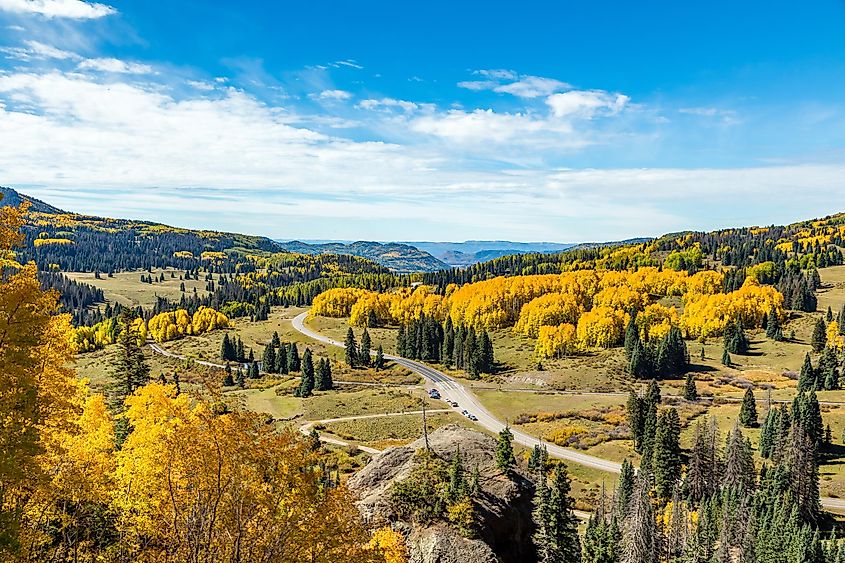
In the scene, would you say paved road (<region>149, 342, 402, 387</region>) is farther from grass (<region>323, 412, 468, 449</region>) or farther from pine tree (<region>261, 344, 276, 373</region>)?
grass (<region>323, 412, 468, 449</region>)

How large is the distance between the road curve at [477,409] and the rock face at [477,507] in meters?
39.1

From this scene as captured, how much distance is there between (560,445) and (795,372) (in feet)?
309

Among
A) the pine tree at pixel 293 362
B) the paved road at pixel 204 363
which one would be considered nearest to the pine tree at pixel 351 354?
the pine tree at pixel 293 362

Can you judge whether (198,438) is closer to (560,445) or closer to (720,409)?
(560,445)

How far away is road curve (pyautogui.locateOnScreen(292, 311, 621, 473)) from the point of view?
313 feet

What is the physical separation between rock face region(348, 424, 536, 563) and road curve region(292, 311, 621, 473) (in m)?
39.1

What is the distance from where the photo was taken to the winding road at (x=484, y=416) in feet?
305

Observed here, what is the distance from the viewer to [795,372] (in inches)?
5925

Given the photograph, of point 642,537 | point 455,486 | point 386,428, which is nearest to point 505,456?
point 455,486

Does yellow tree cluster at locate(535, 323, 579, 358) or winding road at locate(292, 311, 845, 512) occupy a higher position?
yellow tree cluster at locate(535, 323, 579, 358)

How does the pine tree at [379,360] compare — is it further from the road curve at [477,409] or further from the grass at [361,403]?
the grass at [361,403]

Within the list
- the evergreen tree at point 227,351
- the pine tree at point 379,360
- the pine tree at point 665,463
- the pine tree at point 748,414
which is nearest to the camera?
the pine tree at point 665,463

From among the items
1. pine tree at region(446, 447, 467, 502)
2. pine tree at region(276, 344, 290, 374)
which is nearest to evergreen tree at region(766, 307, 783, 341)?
pine tree at region(276, 344, 290, 374)

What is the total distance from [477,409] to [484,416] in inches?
192
